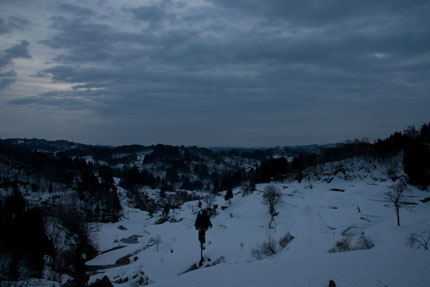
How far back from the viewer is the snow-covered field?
14.0 metres

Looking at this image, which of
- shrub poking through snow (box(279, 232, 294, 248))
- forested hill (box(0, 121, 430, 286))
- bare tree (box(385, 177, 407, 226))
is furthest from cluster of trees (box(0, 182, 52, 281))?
bare tree (box(385, 177, 407, 226))

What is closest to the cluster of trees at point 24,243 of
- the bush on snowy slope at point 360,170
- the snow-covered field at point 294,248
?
the snow-covered field at point 294,248

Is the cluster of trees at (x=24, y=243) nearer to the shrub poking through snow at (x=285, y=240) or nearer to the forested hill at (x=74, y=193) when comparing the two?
the forested hill at (x=74, y=193)

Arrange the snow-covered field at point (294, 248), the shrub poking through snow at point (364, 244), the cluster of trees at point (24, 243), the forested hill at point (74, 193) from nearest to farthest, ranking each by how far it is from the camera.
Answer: the snow-covered field at point (294, 248) → the shrub poking through snow at point (364, 244) → the cluster of trees at point (24, 243) → the forested hill at point (74, 193)

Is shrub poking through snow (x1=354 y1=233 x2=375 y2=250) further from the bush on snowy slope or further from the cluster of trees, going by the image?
the bush on snowy slope

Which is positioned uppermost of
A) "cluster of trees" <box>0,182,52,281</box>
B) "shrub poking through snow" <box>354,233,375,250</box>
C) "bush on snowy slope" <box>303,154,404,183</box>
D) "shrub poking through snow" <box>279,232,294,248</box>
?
"bush on snowy slope" <box>303,154,404,183</box>

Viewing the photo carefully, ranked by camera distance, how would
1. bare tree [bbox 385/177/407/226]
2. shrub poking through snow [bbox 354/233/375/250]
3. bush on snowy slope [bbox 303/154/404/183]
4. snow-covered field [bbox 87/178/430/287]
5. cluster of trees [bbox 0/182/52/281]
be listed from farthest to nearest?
bush on snowy slope [bbox 303/154/404/183]
cluster of trees [bbox 0/182/52/281]
bare tree [bbox 385/177/407/226]
shrub poking through snow [bbox 354/233/375/250]
snow-covered field [bbox 87/178/430/287]

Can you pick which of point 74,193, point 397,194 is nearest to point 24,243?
point 397,194

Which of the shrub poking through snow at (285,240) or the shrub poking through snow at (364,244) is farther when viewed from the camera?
the shrub poking through snow at (285,240)

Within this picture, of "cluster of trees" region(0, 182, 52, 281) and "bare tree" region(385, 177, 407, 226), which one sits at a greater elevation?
"bare tree" region(385, 177, 407, 226)

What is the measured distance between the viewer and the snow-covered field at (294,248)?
14030 millimetres

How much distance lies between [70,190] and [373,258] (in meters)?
108

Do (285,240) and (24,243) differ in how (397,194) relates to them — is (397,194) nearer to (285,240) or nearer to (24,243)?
(285,240)

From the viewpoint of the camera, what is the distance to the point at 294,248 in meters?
25.3
